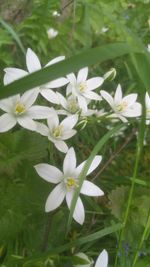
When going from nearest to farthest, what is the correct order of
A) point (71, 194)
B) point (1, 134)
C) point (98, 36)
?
point (71, 194) → point (1, 134) → point (98, 36)

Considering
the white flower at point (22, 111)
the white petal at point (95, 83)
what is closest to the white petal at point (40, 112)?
the white flower at point (22, 111)

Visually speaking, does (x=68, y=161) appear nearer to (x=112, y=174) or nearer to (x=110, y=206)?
(x=110, y=206)

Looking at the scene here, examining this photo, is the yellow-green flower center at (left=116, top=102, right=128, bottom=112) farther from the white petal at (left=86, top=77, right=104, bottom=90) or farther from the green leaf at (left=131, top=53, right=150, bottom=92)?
the green leaf at (left=131, top=53, right=150, bottom=92)

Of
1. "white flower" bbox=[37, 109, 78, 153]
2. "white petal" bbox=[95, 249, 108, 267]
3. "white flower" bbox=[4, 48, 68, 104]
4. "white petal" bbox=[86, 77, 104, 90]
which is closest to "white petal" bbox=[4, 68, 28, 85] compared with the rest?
"white flower" bbox=[4, 48, 68, 104]

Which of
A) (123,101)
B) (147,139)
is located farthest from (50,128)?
(147,139)

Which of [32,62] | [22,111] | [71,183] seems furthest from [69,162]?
[32,62]

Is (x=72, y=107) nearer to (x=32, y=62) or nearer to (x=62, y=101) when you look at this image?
(x=62, y=101)
